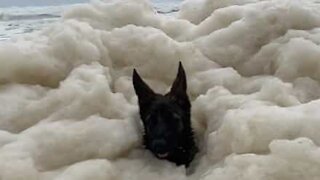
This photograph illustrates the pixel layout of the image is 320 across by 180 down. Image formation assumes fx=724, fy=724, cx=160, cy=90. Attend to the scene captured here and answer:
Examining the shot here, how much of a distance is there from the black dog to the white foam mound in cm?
5

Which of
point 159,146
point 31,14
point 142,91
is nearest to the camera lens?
point 159,146

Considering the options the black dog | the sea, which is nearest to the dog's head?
the black dog

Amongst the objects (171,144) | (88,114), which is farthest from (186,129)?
(88,114)

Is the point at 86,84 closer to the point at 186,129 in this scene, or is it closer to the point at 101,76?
the point at 101,76

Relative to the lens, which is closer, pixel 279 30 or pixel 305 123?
pixel 305 123

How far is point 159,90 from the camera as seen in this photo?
9.34 feet

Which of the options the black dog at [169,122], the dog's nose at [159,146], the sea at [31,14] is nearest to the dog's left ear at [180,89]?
the black dog at [169,122]

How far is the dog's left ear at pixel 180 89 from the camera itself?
257 centimetres

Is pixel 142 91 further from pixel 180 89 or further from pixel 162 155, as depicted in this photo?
pixel 162 155

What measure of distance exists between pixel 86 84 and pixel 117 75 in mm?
264

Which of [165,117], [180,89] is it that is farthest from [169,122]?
[180,89]

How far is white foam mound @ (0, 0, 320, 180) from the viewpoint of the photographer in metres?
2.24

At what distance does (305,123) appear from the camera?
2.25m

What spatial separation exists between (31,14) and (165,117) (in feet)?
8.84
